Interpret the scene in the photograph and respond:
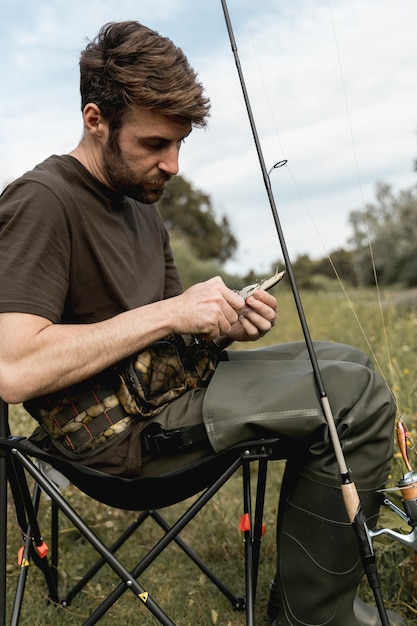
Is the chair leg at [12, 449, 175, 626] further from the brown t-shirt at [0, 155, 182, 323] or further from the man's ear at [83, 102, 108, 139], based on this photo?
the man's ear at [83, 102, 108, 139]

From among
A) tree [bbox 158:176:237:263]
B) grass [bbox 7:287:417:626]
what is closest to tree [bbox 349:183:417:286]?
tree [bbox 158:176:237:263]

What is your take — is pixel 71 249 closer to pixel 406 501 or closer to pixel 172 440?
pixel 172 440

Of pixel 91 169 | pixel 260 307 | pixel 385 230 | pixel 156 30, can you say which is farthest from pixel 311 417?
pixel 385 230

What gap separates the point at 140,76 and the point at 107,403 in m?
0.93

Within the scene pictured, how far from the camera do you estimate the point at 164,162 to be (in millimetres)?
2125

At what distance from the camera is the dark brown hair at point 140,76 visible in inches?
78.9

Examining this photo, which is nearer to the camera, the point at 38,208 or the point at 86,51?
the point at 38,208

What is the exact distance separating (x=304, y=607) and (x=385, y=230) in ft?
85.9

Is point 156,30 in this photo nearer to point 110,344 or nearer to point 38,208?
point 38,208

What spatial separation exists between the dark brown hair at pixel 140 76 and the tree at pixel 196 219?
28.2 m

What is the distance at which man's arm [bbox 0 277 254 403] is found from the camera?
67.5 inches

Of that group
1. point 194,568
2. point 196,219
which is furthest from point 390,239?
point 194,568

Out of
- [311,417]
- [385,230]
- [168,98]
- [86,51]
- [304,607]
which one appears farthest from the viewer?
[385,230]

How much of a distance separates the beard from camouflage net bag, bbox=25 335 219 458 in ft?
1.63
